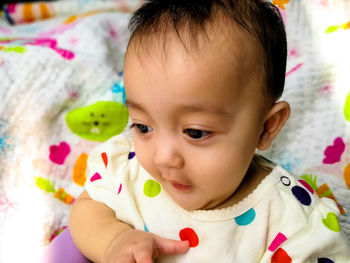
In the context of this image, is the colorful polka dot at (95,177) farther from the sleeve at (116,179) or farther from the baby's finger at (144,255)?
the baby's finger at (144,255)

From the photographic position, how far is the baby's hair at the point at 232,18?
551mm

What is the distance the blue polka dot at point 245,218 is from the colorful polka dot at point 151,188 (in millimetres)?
145

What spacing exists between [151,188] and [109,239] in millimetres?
112

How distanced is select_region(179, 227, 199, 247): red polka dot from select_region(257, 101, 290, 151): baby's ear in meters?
0.18

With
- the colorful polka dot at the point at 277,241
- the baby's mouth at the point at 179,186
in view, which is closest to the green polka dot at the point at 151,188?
the baby's mouth at the point at 179,186

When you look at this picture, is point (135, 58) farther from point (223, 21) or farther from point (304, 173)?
point (304, 173)

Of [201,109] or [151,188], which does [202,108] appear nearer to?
[201,109]

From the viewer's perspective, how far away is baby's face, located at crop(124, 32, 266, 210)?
53 cm

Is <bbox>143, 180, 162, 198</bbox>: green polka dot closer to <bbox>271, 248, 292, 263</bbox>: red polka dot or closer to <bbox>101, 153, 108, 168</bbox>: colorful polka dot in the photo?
<bbox>101, 153, 108, 168</bbox>: colorful polka dot

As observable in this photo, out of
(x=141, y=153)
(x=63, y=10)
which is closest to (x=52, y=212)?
(x=141, y=153)

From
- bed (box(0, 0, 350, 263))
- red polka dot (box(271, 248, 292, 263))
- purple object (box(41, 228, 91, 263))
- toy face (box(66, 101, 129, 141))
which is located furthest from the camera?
toy face (box(66, 101, 129, 141))

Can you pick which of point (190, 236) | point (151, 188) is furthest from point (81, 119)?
point (190, 236)

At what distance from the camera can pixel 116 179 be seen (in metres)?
0.76

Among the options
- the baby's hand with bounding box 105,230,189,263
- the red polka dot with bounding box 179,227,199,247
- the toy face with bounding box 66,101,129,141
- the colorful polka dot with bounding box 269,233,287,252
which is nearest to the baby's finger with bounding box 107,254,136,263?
the baby's hand with bounding box 105,230,189,263
